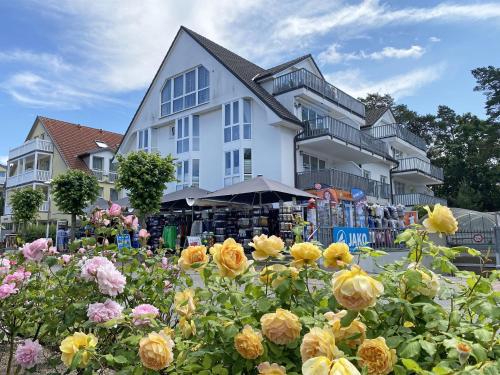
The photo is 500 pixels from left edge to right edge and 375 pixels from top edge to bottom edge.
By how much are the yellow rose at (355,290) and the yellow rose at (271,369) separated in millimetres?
307

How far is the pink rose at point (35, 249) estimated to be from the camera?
2533 millimetres

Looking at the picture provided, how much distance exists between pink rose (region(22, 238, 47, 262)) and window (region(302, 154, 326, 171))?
2155 centimetres

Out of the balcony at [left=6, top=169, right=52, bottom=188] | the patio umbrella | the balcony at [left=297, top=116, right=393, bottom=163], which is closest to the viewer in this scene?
the patio umbrella

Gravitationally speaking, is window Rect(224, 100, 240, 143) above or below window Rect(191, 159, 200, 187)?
above

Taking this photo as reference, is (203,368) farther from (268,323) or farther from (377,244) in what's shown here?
(377,244)

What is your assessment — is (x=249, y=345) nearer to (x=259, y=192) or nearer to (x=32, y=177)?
(x=259, y=192)

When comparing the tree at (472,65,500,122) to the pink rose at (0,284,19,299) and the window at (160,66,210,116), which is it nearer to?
the window at (160,66,210,116)

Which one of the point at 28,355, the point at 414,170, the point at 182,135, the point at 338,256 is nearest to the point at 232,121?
the point at 182,135

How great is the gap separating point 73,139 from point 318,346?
1684 inches

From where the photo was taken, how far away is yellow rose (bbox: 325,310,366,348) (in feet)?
4.49

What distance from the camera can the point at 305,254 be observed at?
5.43ft

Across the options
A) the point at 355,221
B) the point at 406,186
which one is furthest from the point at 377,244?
the point at 406,186

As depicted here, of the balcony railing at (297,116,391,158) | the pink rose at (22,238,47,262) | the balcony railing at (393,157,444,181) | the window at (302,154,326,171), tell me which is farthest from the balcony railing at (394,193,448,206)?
the pink rose at (22,238,47,262)

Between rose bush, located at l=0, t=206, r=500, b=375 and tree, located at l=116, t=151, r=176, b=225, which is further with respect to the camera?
tree, located at l=116, t=151, r=176, b=225
